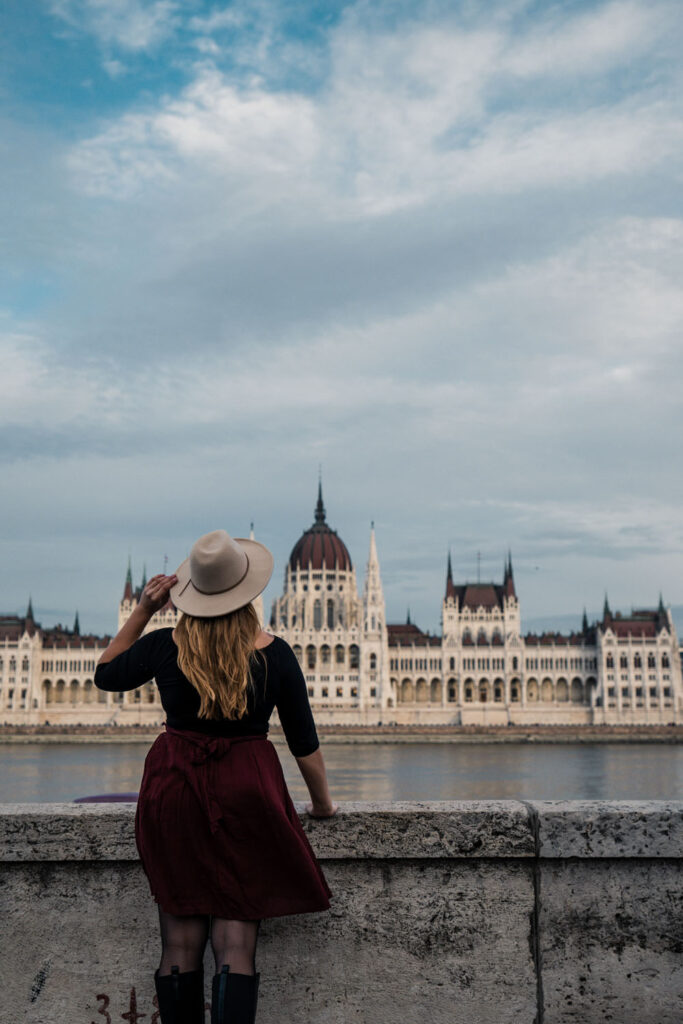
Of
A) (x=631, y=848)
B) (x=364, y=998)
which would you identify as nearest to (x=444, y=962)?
(x=364, y=998)

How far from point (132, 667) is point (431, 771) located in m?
59.7

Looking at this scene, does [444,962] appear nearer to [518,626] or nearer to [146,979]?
[146,979]

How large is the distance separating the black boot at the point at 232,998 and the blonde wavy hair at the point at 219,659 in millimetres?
826

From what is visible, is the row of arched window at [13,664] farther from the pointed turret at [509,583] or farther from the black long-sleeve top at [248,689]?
the black long-sleeve top at [248,689]

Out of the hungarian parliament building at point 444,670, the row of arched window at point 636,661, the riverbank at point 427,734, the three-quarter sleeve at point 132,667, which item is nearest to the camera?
the three-quarter sleeve at point 132,667

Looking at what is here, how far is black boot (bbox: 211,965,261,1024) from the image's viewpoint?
3.21 metres

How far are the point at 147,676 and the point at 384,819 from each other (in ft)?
3.95

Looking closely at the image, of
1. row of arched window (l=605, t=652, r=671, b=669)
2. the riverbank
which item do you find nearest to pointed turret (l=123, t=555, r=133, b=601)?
the riverbank

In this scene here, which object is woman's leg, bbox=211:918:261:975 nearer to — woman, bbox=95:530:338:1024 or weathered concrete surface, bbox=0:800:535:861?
woman, bbox=95:530:338:1024

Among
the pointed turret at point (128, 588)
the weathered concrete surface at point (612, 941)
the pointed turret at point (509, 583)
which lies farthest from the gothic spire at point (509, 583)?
the weathered concrete surface at point (612, 941)

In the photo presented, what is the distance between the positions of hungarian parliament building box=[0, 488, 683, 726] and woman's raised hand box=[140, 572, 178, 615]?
3942 inches

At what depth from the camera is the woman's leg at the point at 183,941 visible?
3377 mm

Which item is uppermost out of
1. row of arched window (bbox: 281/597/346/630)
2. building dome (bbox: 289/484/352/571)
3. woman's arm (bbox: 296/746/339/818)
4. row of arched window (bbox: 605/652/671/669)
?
building dome (bbox: 289/484/352/571)

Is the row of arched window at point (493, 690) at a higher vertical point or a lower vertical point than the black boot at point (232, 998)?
higher
